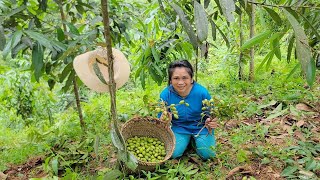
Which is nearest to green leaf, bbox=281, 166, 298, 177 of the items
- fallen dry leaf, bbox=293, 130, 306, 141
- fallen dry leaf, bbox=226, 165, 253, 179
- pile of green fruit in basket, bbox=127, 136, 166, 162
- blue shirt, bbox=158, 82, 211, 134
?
fallen dry leaf, bbox=226, 165, 253, 179

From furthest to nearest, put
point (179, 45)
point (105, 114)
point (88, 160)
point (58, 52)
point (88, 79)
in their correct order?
point (105, 114) → point (179, 45) → point (88, 160) → point (58, 52) → point (88, 79)

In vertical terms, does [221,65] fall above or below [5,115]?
above

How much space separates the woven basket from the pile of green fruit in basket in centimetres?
4

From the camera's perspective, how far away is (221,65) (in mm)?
4445

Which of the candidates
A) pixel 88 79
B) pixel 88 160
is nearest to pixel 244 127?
pixel 88 160

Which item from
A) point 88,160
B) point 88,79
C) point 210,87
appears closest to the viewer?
point 88,79

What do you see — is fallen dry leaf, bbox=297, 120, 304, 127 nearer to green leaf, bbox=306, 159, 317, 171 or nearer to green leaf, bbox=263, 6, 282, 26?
green leaf, bbox=306, 159, 317, 171

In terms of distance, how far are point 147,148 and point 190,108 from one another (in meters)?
0.44

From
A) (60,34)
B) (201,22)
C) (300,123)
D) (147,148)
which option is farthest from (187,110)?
(201,22)

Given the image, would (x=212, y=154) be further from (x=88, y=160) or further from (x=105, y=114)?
(x=105, y=114)

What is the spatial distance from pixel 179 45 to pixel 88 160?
1.08 meters

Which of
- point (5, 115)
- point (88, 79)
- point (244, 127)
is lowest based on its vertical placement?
point (5, 115)

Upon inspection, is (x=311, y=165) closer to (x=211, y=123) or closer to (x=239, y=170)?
(x=239, y=170)

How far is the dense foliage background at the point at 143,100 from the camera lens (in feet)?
6.05
